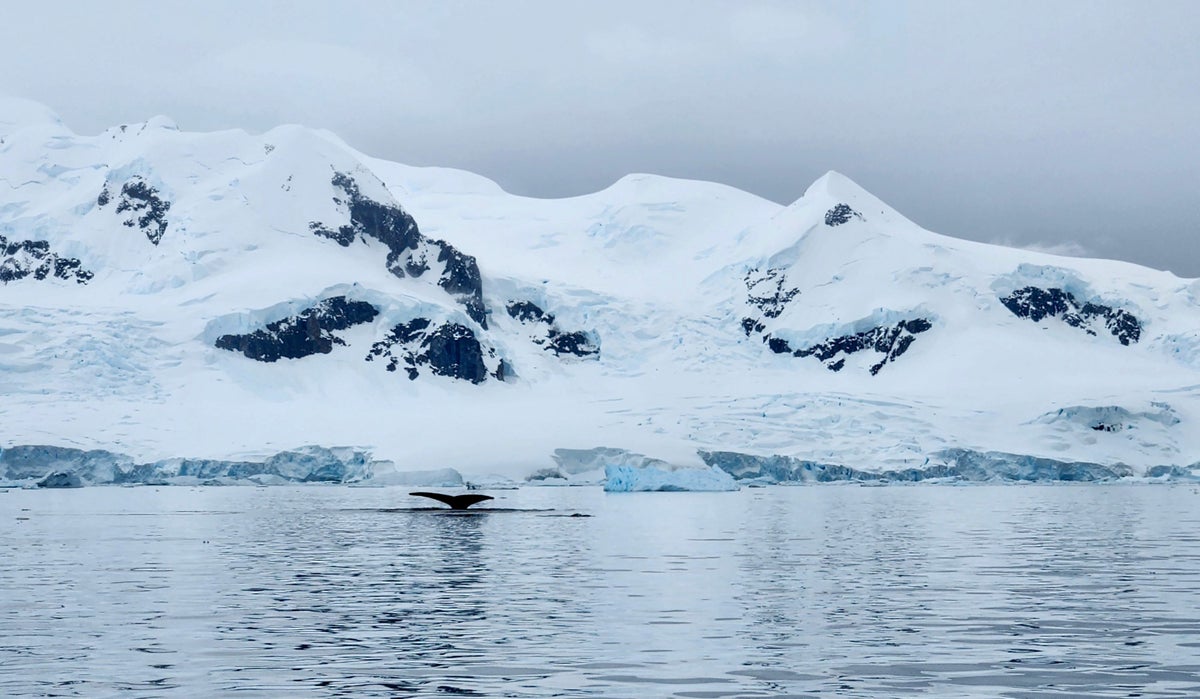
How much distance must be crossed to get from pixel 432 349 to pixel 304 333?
16.2 m

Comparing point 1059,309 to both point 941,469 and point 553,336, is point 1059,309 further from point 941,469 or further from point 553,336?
point 941,469

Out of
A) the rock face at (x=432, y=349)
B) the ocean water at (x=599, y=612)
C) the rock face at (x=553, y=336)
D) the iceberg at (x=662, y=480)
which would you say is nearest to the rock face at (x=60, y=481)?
the iceberg at (x=662, y=480)

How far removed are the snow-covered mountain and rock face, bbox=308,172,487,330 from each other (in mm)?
410

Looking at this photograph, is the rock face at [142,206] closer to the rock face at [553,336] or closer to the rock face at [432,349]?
the rock face at [432,349]

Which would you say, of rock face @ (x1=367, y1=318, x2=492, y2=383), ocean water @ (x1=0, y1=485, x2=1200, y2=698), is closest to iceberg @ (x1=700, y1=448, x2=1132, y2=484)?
rock face @ (x1=367, y1=318, x2=492, y2=383)

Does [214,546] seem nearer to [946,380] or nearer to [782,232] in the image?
[946,380]

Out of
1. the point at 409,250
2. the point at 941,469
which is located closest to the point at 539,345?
the point at 409,250

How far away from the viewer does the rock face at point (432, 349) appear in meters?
176

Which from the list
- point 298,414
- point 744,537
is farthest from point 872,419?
point 744,537

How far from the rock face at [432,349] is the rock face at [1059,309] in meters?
72.3

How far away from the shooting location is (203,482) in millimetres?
114375

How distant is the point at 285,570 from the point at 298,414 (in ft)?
384

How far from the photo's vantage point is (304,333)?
568ft

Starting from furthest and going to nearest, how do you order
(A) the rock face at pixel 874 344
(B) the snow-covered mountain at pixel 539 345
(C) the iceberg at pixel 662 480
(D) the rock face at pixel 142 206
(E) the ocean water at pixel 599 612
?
(D) the rock face at pixel 142 206 < (A) the rock face at pixel 874 344 < (B) the snow-covered mountain at pixel 539 345 < (C) the iceberg at pixel 662 480 < (E) the ocean water at pixel 599 612
